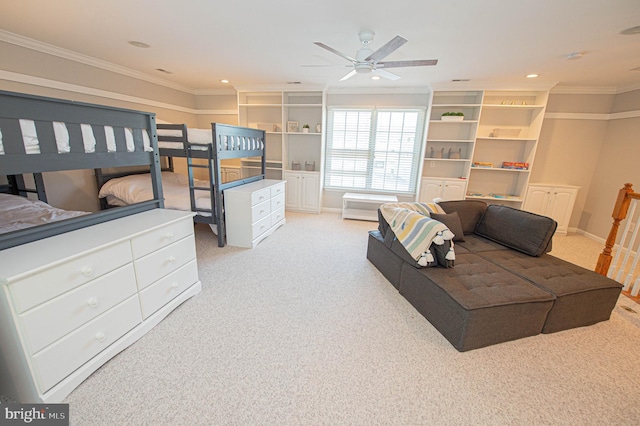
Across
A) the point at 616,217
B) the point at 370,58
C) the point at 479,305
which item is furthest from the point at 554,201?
the point at 370,58

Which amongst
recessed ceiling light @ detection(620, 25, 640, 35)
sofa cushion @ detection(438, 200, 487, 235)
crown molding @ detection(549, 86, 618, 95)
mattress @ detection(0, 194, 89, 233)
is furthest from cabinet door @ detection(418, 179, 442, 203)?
mattress @ detection(0, 194, 89, 233)

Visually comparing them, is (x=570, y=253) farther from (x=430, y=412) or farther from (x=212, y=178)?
(x=212, y=178)

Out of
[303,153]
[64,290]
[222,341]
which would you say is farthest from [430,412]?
[303,153]

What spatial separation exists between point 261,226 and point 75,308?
2.42 meters

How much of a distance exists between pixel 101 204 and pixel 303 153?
11.8ft

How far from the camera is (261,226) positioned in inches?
148

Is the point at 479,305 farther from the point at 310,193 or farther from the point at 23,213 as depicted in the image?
the point at 23,213

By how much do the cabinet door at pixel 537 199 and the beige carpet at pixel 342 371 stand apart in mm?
2384

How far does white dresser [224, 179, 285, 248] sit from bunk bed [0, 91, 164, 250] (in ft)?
4.09

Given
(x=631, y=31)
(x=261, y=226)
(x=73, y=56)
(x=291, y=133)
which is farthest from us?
(x=291, y=133)

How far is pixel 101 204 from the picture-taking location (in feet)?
12.9

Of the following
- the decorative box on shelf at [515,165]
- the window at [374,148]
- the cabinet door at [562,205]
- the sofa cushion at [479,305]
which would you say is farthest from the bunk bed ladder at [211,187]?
the cabinet door at [562,205]

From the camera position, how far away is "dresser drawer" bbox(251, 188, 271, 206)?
347 cm

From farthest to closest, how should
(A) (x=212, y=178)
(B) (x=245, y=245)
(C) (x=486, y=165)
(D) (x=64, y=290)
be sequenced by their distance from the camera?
(C) (x=486, y=165)
(B) (x=245, y=245)
(A) (x=212, y=178)
(D) (x=64, y=290)
